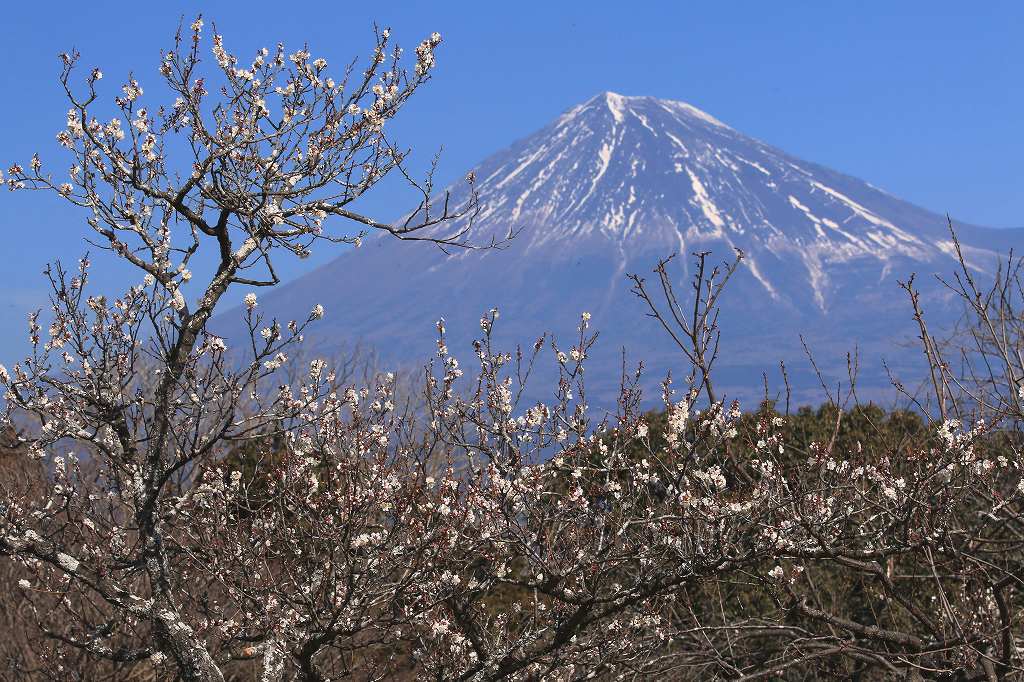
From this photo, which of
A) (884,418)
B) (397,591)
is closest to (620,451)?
(397,591)

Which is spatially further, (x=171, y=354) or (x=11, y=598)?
(x=11, y=598)

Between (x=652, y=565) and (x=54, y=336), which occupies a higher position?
(x=54, y=336)

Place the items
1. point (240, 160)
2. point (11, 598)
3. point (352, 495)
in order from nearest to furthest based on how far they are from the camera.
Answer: point (352, 495) → point (240, 160) → point (11, 598)

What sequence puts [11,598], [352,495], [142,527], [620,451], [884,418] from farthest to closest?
[884,418] < [11,598] < [620,451] < [142,527] < [352,495]

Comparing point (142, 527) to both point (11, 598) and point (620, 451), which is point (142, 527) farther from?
Result: point (11, 598)

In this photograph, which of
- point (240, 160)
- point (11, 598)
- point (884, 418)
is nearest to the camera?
point (240, 160)


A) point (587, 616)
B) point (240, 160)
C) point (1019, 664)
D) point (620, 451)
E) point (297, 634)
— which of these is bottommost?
point (1019, 664)

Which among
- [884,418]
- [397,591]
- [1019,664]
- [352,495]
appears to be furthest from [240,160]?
[884,418]

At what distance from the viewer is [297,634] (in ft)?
20.2

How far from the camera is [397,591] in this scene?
632 cm

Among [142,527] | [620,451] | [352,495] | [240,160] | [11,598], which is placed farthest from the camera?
[11,598]

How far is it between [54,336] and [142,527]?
1211mm

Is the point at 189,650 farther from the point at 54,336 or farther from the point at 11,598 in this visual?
the point at 11,598

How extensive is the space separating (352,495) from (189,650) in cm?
129
